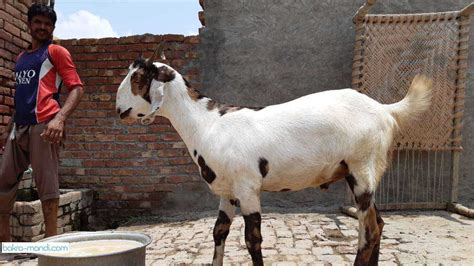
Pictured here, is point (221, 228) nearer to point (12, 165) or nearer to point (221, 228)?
point (221, 228)

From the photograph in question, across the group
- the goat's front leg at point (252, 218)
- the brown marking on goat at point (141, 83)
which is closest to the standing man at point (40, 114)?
the brown marking on goat at point (141, 83)

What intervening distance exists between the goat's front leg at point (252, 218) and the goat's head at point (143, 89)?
2.89 ft

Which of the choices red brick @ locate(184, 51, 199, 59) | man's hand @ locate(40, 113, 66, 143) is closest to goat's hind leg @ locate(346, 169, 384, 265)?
man's hand @ locate(40, 113, 66, 143)

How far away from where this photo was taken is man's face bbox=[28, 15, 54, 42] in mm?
3248

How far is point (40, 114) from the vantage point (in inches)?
125

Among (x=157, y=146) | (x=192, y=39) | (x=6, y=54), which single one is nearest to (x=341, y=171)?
(x=157, y=146)

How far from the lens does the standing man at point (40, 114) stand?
3162 mm

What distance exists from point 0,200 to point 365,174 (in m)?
2.81

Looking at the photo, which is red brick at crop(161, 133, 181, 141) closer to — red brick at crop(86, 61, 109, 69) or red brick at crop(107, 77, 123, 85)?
red brick at crop(107, 77, 123, 85)

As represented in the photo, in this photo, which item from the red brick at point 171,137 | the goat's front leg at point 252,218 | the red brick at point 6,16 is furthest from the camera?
the red brick at point 171,137

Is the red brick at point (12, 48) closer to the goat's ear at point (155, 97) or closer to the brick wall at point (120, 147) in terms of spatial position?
the brick wall at point (120, 147)

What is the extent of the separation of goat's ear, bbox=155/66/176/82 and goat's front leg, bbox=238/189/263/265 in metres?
0.95

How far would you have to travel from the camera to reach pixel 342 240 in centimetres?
415

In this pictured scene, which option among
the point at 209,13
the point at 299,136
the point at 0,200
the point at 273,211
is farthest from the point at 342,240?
the point at 209,13
